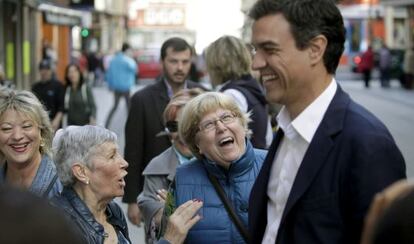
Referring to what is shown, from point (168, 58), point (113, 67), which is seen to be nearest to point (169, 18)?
point (113, 67)

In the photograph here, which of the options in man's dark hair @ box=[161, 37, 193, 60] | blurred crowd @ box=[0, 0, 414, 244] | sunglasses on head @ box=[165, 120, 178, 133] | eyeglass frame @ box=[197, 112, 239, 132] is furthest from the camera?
man's dark hair @ box=[161, 37, 193, 60]

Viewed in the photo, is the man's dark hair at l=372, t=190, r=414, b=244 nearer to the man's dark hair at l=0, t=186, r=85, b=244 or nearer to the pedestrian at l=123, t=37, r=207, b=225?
the man's dark hair at l=0, t=186, r=85, b=244

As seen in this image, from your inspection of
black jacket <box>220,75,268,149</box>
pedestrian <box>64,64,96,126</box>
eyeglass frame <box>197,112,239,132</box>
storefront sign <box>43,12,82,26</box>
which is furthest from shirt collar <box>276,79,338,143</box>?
storefront sign <box>43,12,82,26</box>

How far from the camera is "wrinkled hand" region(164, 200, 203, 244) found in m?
3.97

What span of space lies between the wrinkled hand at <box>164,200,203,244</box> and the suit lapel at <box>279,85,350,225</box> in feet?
3.72

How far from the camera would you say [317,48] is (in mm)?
2871

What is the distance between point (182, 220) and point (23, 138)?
4.27 feet

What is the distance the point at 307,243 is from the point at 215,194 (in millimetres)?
1372

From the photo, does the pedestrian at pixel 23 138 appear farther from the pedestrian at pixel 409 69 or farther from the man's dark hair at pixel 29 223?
the pedestrian at pixel 409 69

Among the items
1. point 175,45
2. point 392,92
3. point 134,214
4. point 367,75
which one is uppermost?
point 175,45

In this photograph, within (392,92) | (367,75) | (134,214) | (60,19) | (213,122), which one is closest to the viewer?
(213,122)

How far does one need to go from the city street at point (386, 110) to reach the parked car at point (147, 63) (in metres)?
0.62

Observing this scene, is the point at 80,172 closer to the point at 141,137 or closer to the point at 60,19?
the point at 141,137

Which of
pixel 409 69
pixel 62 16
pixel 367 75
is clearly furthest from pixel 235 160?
pixel 367 75
